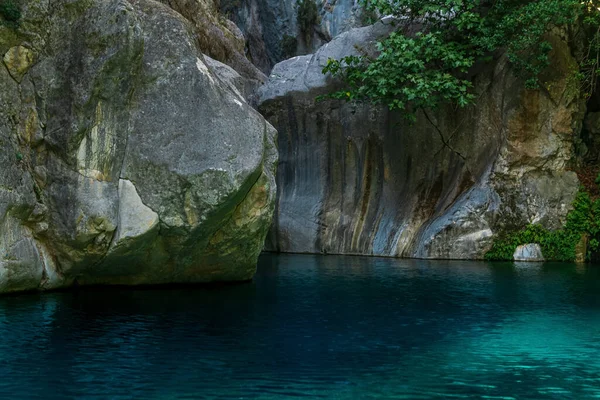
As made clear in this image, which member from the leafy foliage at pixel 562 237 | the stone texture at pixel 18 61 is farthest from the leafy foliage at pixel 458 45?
the stone texture at pixel 18 61

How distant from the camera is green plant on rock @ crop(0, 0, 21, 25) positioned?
40.8 feet

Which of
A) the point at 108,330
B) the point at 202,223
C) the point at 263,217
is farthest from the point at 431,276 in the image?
the point at 108,330

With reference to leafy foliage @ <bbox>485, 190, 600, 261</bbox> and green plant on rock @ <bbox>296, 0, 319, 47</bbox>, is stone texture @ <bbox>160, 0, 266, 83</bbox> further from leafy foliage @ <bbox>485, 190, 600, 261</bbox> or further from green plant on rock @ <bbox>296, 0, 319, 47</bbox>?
green plant on rock @ <bbox>296, 0, 319, 47</bbox>

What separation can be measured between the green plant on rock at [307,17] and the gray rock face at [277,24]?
150mm

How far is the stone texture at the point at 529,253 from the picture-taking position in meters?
22.5

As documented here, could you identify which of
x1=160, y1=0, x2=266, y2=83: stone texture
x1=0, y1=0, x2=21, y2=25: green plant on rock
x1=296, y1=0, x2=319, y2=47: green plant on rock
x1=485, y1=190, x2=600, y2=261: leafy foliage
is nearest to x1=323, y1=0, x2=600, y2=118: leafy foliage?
x1=485, y1=190, x2=600, y2=261: leafy foliage

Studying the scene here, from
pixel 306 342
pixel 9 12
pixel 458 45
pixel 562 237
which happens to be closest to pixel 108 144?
pixel 9 12

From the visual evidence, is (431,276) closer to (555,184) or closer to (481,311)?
(481,311)

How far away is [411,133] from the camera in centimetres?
2564

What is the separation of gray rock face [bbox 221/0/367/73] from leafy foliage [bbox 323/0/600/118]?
2197 cm

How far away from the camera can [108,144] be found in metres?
12.9

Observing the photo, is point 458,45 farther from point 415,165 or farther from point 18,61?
point 18,61

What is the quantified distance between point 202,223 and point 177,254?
1105 millimetres

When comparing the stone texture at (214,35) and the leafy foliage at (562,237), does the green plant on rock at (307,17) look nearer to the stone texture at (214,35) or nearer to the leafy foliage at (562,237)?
the stone texture at (214,35)
